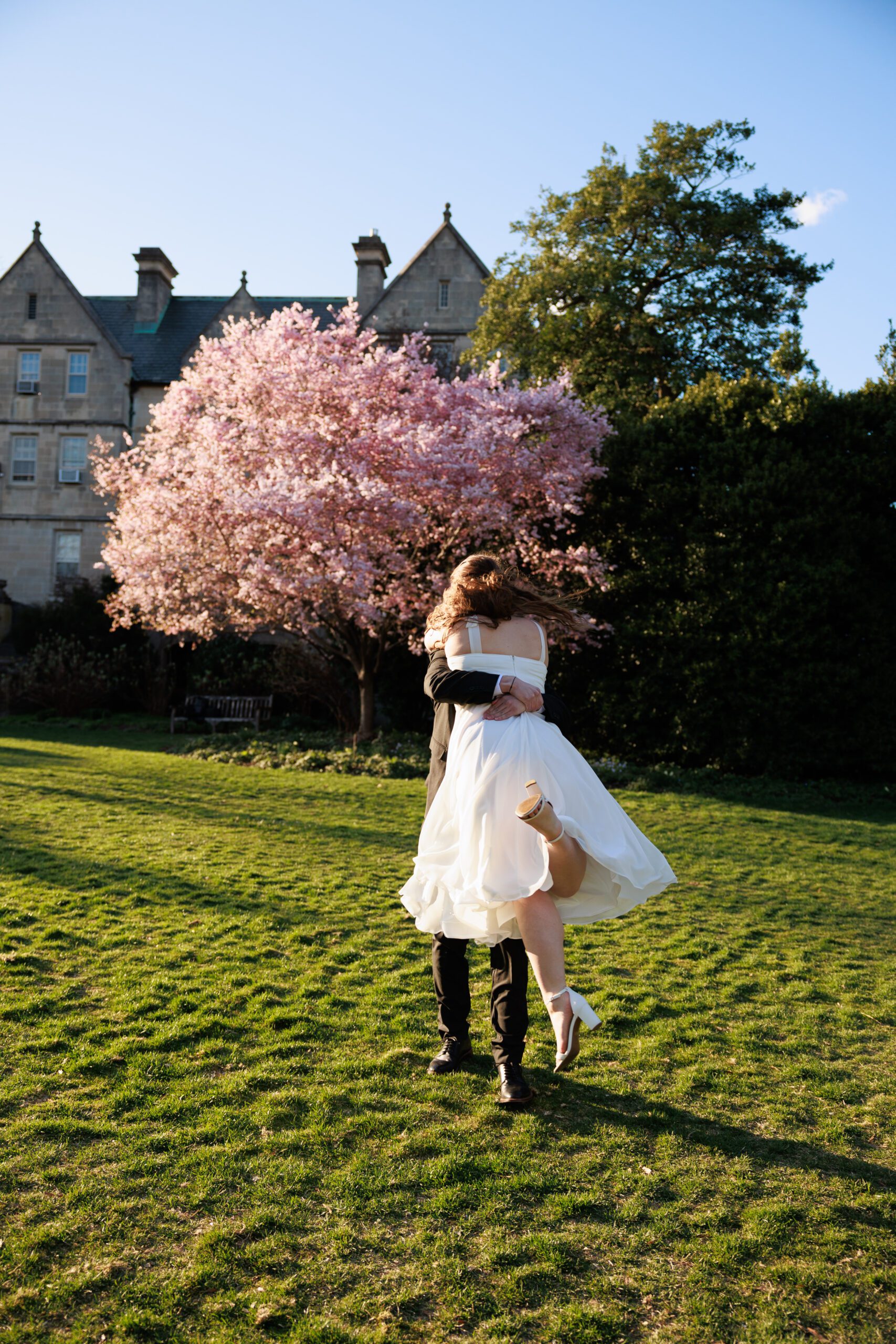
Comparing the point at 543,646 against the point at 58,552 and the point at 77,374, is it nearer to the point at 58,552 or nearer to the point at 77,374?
the point at 58,552

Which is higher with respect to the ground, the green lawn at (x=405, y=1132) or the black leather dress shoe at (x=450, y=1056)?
the black leather dress shoe at (x=450, y=1056)

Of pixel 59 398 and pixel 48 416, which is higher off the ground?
pixel 59 398

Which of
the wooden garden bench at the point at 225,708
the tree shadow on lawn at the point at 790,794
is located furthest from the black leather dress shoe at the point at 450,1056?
the wooden garden bench at the point at 225,708

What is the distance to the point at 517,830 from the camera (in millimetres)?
3725

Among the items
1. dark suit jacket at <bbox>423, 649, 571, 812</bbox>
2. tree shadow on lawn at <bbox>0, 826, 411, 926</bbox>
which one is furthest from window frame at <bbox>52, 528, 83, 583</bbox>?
dark suit jacket at <bbox>423, 649, 571, 812</bbox>

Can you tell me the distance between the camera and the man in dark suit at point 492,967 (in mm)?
3734

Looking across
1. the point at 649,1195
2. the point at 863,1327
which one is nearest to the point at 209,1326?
the point at 649,1195

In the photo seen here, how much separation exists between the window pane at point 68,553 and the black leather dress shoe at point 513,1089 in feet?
95.6

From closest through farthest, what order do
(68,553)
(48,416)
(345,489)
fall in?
1. (345,489)
2. (68,553)
3. (48,416)

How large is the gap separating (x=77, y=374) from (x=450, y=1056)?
1228 inches

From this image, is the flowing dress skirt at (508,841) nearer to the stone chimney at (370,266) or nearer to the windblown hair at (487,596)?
the windblown hair at (487,596)

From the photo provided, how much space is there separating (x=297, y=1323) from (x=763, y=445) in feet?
48.2

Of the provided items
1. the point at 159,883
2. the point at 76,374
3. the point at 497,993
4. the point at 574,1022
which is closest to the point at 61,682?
the point at 76,374

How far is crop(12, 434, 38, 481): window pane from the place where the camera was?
30.6 metres
